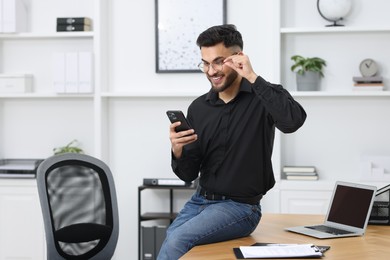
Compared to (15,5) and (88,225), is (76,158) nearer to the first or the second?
(88,225)

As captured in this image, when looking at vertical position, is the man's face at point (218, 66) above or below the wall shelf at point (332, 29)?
below

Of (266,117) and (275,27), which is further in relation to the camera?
(275,27)

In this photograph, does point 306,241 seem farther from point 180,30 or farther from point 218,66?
point 180,30

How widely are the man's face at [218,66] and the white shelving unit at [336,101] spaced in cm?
185

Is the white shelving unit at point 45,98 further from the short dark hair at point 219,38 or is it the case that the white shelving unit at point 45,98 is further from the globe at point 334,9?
the short dark hair at point 219,38

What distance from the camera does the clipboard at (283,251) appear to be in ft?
7.89

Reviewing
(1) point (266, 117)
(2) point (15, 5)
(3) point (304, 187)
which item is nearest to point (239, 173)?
(1) point (266, 117)

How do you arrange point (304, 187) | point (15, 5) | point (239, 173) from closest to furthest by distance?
point (239, 173), point (304, 187), point (15, 5)

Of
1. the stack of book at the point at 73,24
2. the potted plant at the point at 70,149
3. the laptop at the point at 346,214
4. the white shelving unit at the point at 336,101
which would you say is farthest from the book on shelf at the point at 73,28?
the laptop at the point at 346,214

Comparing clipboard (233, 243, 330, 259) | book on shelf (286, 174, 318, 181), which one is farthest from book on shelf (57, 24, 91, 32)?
clipboard (233, 243, 330, 259)

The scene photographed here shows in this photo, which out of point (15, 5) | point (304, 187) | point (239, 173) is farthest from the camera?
point (15, 5)

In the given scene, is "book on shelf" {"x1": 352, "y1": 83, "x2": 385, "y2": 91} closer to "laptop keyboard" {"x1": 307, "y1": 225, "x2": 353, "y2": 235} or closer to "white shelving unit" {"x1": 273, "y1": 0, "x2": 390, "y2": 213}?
"white shelving unit" {"x1": 273, "y1": 0, "x2": 390, "y2": 213}

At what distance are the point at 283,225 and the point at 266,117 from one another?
519 millimetres

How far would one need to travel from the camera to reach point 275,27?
476cm
